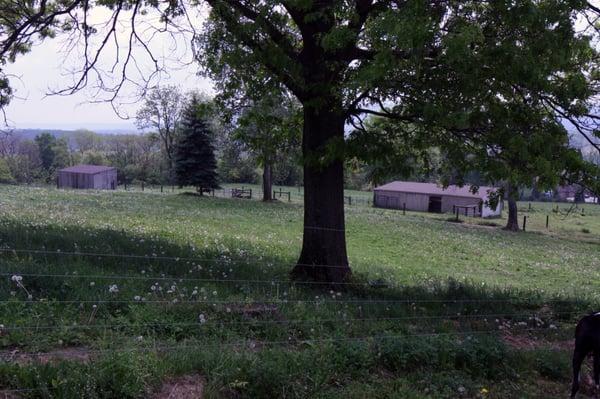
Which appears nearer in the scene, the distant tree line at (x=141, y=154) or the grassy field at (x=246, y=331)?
the grassy field at (x=246, y=331)

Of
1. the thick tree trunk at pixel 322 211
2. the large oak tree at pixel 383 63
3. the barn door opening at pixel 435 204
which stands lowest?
the barn door opening at pixel 435 204

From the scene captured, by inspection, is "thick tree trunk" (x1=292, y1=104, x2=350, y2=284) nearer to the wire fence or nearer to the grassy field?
the grassy field

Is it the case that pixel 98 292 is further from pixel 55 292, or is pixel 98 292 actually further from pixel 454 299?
pixel 454 299

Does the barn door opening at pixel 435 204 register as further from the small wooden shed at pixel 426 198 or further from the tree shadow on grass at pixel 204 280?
the tree shadow on grass at pixel 204 280

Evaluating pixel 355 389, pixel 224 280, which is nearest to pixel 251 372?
pixel 355 389

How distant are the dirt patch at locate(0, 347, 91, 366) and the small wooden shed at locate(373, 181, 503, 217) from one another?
62912 mm

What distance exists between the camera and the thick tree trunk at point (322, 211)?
9328mm

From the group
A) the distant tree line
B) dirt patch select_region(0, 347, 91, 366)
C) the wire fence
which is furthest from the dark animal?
the distant tree line

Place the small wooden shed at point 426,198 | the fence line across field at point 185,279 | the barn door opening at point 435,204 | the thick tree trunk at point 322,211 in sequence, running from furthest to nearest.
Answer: the barn door opening at point 435,204, the small wooden shed at point 426,198, the thick tree trunk at point 322,211, the fence line across field at point 185,279

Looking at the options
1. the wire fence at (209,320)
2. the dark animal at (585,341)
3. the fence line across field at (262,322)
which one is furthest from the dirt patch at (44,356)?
the dark animal at (585,341)

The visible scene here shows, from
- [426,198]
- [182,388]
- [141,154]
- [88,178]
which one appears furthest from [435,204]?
[182,388]

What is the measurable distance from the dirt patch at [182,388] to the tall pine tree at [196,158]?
43933 millimetres

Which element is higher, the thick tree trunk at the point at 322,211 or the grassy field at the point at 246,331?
the thick tree trunk at the point at 322,211

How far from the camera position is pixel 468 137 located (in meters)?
8.78
